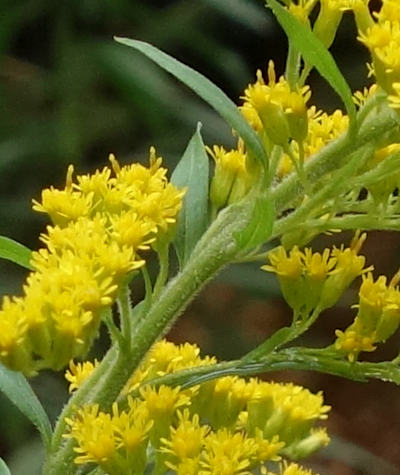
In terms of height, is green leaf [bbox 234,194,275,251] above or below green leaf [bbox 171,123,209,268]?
below

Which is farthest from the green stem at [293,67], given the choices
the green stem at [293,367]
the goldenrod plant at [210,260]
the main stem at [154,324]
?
the green stem at [293,367]

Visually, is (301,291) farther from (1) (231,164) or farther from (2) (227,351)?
(2) (227,351)

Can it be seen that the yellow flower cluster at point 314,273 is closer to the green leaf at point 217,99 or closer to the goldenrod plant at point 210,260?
the goldenrod plant at point 210,260

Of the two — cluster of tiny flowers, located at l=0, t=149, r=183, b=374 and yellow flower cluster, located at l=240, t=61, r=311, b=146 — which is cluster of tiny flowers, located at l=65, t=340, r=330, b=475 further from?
yellow flower cluster, located at l=240, t=61, r=311, b=146

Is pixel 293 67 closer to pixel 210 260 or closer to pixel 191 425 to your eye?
pixel 210 260

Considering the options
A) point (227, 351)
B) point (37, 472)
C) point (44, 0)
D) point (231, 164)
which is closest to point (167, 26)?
point (44, 0)

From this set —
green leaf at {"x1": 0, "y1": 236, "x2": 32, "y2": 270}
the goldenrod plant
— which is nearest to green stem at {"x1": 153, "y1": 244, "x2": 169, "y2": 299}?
the goldenrod plant
